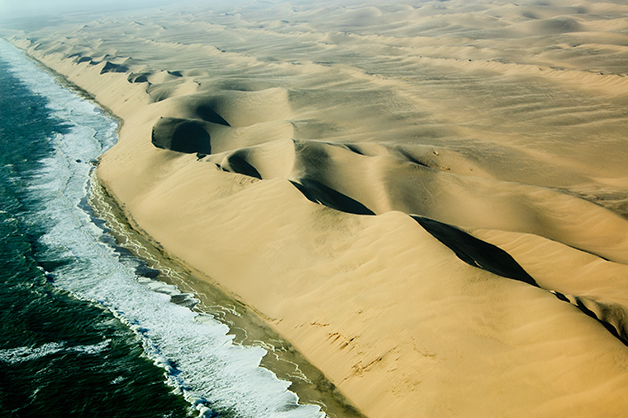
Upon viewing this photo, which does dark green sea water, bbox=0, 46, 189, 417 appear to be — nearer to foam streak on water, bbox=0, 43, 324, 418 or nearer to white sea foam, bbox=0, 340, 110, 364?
white sea foam, bbox=0, 340, 110, 364

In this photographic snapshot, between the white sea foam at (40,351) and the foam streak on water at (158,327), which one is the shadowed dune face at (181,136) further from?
the white sea foam at (40,351)

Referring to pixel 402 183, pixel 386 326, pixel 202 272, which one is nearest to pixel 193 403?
pixel 386 326

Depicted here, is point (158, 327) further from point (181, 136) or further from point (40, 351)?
point (181, 136)

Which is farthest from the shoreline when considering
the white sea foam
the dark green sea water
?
the white sea foam

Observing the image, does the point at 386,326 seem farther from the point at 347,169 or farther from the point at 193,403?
the point at 347,169

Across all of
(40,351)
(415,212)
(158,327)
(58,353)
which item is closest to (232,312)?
(158,327)


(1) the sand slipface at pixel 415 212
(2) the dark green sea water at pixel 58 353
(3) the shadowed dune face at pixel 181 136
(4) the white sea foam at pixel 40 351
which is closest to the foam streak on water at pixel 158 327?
(4) the white sea foam at pixel 40 351
